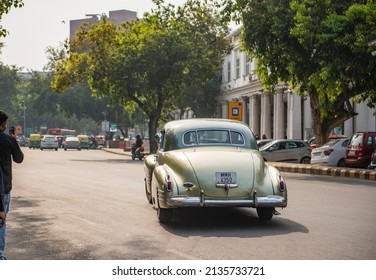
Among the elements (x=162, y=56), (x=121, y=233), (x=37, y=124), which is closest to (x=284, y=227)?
(x=121, y=233)

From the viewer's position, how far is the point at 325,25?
83.9 feet

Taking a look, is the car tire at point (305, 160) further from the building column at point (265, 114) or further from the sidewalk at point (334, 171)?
the building column at point (265, 114)

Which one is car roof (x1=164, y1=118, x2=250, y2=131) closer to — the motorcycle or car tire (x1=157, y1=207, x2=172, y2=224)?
car tire (x1=157, y1=207, x2=172, y2=224)

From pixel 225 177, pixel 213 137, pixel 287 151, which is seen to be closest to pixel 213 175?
pixel 225 177

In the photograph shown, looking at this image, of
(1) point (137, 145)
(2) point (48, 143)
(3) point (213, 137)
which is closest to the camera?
(3) point (213, 137)

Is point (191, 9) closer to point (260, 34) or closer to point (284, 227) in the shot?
point (260, 34)

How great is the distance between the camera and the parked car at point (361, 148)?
86.3 feet

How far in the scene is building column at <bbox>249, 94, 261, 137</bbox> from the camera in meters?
56.6

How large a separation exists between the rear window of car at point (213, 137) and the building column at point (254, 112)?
4481cm

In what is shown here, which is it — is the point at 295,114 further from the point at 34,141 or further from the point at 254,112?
the point at 34,141

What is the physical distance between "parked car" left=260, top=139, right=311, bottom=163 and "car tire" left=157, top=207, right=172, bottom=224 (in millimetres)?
22575

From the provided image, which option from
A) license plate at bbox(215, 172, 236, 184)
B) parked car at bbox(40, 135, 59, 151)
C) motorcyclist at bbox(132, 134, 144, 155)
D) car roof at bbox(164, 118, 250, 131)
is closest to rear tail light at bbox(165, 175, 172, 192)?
license plate at bbox(215, 172, 236, 184)

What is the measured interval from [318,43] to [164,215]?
1638cm

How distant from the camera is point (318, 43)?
2572 centimetres
